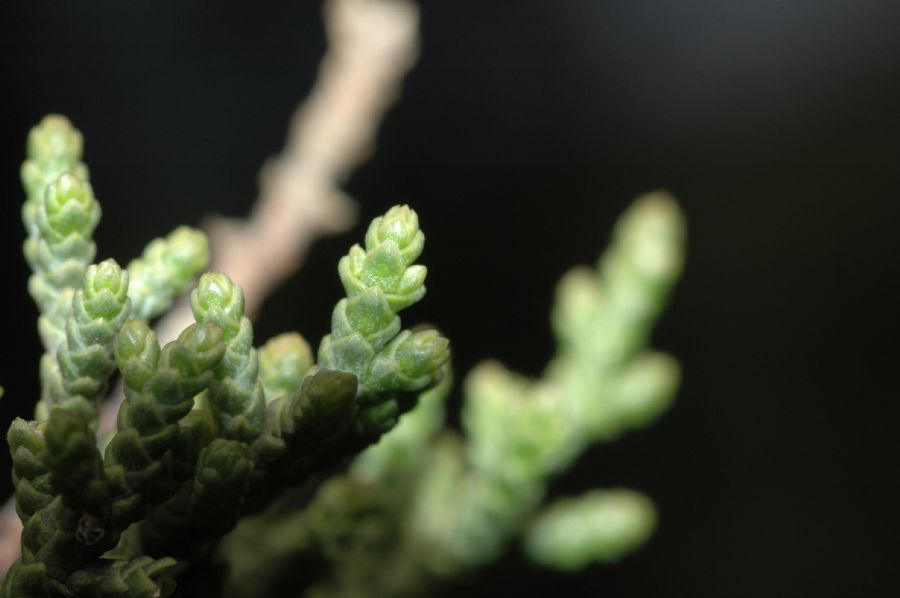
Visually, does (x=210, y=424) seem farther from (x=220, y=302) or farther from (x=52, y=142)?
(x=52, y=142)

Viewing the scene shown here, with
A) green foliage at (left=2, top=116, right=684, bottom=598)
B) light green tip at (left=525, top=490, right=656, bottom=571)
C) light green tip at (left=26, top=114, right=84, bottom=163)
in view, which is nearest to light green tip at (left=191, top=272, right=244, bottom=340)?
green foliage at (left=2, top=116, right=684, bottom=598)

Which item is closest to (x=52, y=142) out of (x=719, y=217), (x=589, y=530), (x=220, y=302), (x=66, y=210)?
(x=66, y=210)

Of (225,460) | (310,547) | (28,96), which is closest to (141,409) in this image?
(225,460)

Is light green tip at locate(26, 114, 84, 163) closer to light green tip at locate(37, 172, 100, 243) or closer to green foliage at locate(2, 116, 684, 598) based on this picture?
green foliage at locate(2, 116, 684, 598)

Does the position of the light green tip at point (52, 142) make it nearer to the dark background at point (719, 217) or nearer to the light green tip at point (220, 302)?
the light green tip at point (220, 302)

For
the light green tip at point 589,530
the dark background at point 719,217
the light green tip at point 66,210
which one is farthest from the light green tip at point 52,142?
the dark background at point 719,217

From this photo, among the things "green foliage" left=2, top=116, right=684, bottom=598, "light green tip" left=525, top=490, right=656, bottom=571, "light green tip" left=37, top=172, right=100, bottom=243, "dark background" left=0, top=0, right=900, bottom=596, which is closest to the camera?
"green foliage" left=2, top=116, right=684, bottom=598
